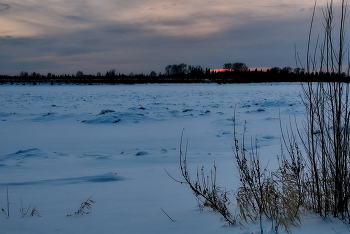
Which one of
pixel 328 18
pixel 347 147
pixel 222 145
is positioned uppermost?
pixel 328 18

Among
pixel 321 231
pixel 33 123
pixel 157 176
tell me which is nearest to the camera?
pixel 321 231

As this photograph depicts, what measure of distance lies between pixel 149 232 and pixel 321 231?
169 cm

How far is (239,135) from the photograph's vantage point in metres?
9.12

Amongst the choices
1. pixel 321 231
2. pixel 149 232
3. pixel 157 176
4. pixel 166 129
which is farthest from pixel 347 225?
pixel 166 129

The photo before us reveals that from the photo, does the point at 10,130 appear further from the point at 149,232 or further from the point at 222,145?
the point at 149,232

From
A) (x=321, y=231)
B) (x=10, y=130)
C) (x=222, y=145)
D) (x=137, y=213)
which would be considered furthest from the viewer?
(x=10, y=130)

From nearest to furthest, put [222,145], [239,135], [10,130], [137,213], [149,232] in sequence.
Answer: [149,232]
[137,213]
[222,145]
[239,135]
[10,130]

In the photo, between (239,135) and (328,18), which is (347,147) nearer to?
(328,18)

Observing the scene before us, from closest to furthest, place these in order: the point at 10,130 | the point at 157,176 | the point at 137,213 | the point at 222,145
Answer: the point at 137,213 → the point at 157,176 → the point at 222,145 → the point at 10,130

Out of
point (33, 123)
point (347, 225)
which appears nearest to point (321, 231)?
point (347, 225)

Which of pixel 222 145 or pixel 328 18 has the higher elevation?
pixel 328 18

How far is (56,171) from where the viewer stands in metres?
5.57

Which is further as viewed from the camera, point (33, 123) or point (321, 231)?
point (33, 123)

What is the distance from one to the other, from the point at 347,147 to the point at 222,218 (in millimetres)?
1542
